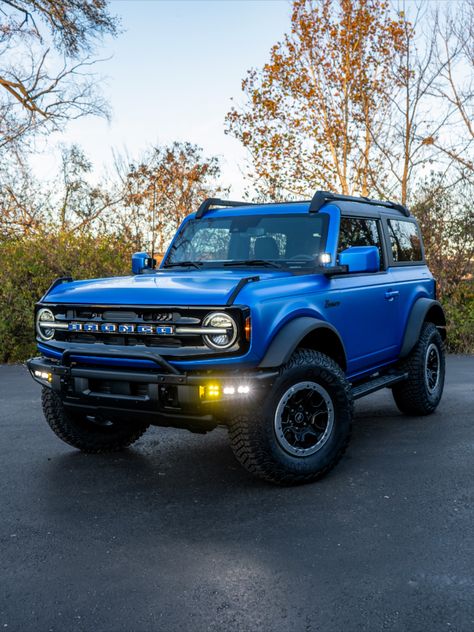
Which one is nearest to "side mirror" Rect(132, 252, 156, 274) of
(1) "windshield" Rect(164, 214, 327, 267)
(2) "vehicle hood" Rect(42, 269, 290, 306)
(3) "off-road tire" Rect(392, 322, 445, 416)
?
(1) "windshield" Rect(164, 214, 327, 267)

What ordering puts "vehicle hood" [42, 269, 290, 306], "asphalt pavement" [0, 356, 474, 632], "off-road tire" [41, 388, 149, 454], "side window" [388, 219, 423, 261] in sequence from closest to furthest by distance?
→ "asphalt pavement" [0, 356, 474, 632] → "vehicle hood" [42, 269, 290, 306] → "off-road tire" [41, 388, 149, 454] → "side window" [388, 219, 423, 261]

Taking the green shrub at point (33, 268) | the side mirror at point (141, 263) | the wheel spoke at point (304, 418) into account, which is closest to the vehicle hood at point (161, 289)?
the wheel spoke at point (304, 418)

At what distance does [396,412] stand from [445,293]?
6943 mm

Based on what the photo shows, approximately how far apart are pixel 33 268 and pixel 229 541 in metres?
9.17

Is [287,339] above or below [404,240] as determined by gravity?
below

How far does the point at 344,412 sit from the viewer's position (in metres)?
4.54

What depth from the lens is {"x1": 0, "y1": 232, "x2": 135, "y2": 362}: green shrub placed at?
11.3m

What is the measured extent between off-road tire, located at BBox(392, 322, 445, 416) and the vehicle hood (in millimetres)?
2307

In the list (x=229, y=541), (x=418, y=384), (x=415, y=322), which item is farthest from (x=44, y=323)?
(x=418, y=384)

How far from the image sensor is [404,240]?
6555 mm

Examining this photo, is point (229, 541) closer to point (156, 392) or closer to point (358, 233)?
point (156, 392)

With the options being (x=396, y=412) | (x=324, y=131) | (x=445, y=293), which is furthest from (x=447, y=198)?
(x=396, y=412)

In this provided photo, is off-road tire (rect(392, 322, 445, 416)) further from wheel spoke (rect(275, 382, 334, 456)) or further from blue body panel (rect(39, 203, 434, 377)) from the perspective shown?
wheel spoke (rect(275, 382, 334, 456))

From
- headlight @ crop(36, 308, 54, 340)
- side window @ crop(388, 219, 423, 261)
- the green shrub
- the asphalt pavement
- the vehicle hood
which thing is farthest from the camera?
the green shrub
